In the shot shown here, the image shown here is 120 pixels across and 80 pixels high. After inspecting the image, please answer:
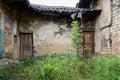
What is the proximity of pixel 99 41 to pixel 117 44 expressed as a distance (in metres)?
3.31

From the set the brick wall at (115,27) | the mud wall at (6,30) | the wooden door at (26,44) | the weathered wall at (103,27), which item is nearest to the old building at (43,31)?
the wooden door at (26,44)

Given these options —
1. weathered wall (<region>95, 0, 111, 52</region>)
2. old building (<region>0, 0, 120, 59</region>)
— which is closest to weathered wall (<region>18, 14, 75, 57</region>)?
old building (<region>0, 0, 120, 59</region>)

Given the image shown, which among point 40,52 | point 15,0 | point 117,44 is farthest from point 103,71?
point 40,52

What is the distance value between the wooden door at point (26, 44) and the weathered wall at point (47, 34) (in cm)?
24

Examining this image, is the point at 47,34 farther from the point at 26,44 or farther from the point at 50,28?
the point at 26,44

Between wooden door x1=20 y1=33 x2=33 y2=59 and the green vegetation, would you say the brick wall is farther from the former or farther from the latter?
wooden door x1=20 y1=33 x2=33 y2=59

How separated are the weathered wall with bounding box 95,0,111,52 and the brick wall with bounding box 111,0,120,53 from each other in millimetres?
625

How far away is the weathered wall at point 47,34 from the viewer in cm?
1358

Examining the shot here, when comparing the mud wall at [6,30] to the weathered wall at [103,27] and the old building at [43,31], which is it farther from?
the weathered wall at [103,27]

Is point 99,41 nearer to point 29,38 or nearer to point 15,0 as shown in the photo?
point 29,38

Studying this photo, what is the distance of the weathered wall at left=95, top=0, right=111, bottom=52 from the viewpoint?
10.7 metres

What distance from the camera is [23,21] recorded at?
1349 centimetres

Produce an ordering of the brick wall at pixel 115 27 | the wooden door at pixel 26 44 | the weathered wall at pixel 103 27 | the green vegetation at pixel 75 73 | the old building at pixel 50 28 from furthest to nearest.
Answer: the wooden door at pixel 26 44 < the old building at pixel 50 28 < the weathered wall at pixel 103 27 < the brick wall at pixel 115 27 < the green vegetation at pixel 75 73

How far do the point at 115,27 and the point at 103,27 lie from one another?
6.05 ft
